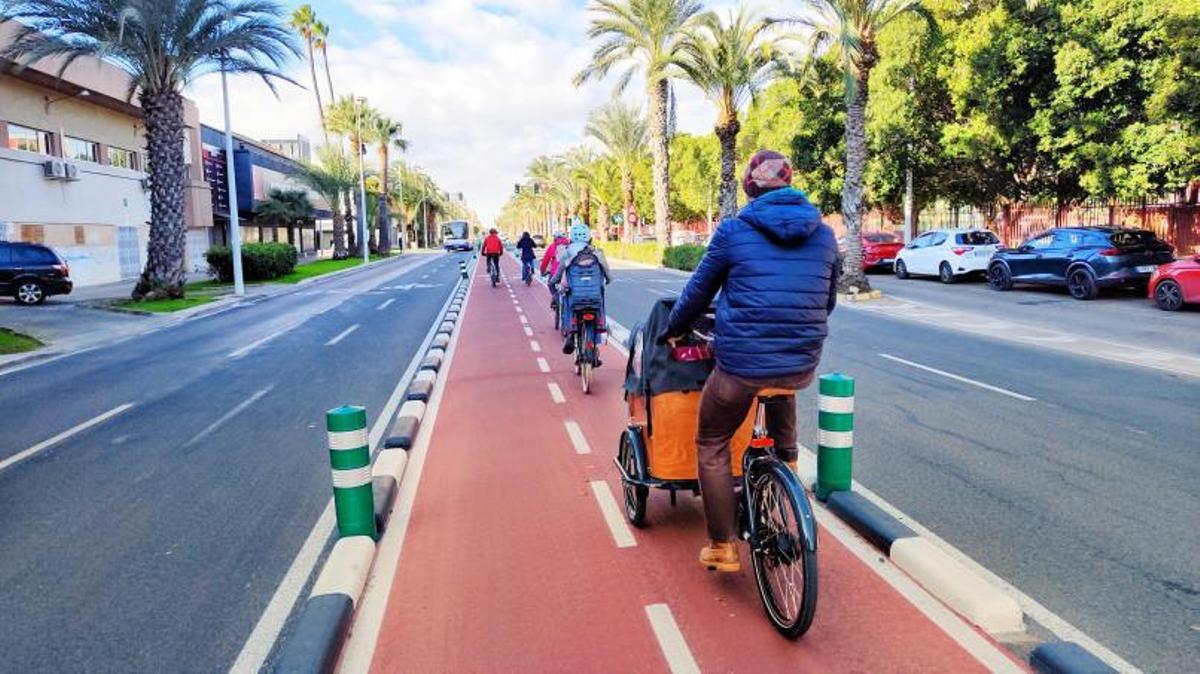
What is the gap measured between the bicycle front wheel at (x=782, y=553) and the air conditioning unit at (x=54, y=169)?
3215 cm

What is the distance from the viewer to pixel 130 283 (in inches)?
1305

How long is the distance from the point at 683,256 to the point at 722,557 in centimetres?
3070

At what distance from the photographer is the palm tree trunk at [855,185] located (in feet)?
70.3

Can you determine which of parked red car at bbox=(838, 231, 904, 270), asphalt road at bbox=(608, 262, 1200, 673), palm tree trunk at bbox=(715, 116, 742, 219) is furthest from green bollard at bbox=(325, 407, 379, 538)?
parked red car at bbox=(838, 231, 904, 270)

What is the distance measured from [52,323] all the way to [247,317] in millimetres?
4160

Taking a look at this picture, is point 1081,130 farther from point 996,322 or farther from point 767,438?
point 767,438

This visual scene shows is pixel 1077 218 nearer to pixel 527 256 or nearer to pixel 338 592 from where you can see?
pixel 527 256

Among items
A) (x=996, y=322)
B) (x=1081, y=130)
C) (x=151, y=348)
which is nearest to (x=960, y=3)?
(x=1081, y=130)

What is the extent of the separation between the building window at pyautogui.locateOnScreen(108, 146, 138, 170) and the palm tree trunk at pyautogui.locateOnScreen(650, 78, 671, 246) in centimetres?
2334

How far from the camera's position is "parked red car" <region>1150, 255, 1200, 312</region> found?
1606 cm

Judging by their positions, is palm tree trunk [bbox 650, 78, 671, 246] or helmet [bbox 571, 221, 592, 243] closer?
helmet [bbox 571, 221, 592, 243]

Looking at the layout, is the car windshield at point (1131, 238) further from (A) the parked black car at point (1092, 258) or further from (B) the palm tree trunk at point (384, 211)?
(B) the palm tree trunk at point (384, 211)

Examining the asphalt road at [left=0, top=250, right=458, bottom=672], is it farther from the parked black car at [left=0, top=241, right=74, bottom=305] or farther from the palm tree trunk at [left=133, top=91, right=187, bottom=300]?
the parked black car at [left=0, top=241, right=74, bottom=305]

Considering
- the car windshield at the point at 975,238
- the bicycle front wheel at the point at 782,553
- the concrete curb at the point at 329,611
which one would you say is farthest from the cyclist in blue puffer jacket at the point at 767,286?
the car windshield at the point at 975,238
